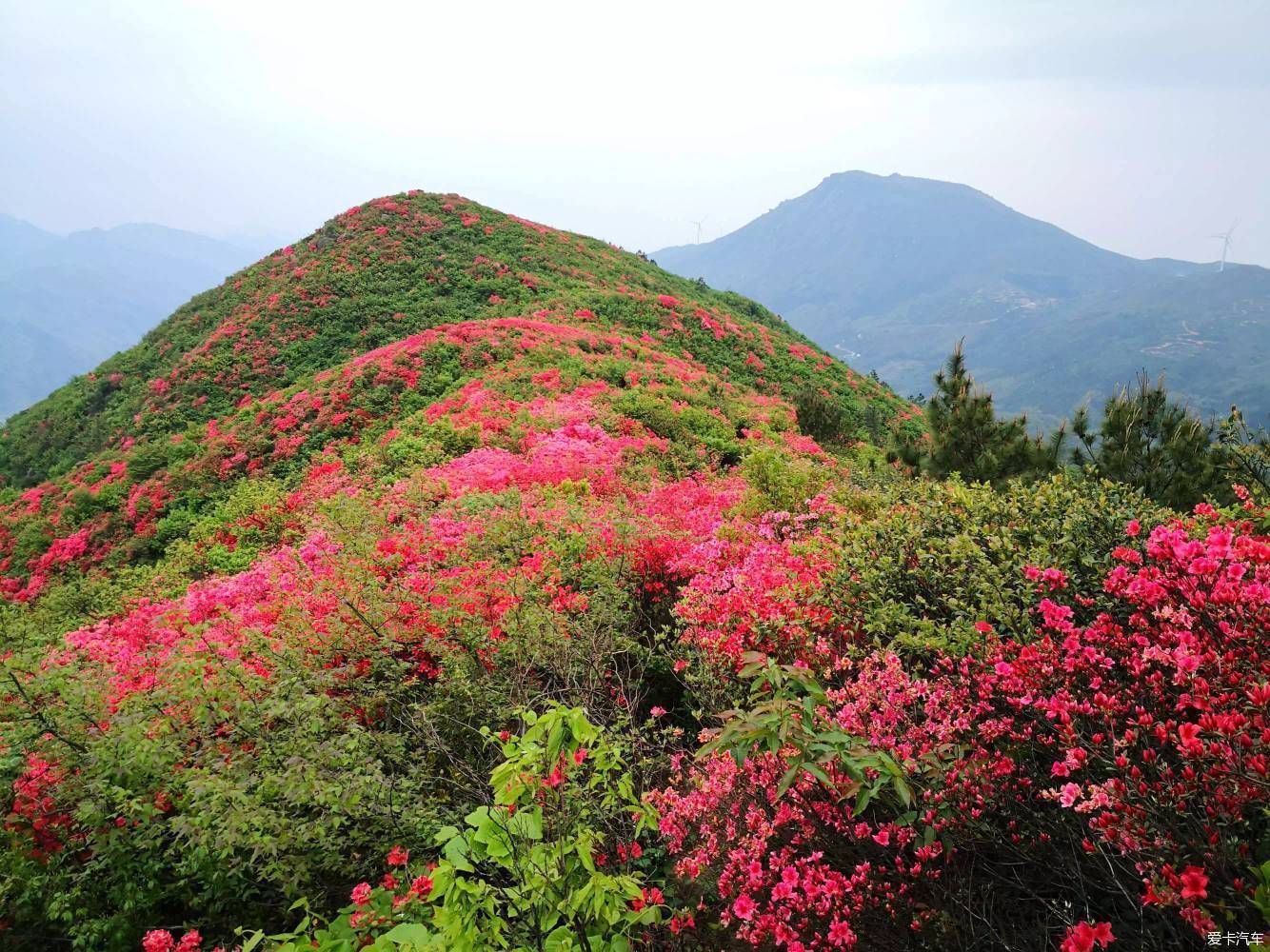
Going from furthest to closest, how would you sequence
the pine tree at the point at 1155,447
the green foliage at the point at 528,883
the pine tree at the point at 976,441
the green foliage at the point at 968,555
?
the pine tree at the point at 976,441, the pine tree at the point at 1155,447, the green foliage at the point at 968,555, the green foliage at the point at 528,883

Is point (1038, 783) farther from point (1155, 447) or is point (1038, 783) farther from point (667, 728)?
point (1155, 447)

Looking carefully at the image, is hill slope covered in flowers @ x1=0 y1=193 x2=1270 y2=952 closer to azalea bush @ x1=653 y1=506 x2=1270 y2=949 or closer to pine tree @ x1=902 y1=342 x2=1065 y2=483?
azalea bush @ x1=653 y1=506 x2=1270 y2=949

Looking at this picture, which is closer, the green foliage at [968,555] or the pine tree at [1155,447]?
the green foliage at [968,555]

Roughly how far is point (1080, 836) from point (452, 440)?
41.7 feet

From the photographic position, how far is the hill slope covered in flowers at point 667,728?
8.28 feet

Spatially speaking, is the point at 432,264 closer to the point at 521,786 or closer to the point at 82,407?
the point at 82,407

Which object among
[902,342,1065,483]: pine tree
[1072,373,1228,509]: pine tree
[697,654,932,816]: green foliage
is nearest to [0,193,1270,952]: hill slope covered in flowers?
[697,654,932,816]: green foliage

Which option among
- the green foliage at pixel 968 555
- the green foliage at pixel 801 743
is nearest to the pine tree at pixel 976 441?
the green foliage at pixel 968 555

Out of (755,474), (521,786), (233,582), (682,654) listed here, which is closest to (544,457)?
(755,474)

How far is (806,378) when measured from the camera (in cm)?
2883

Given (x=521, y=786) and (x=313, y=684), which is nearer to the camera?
(x=521, y=786)

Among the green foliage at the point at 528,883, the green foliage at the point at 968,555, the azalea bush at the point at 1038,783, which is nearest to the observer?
the azalea bush at the point at 1038,783

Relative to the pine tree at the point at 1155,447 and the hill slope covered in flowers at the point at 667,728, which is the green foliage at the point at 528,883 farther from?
the pine tree at the point at 1155,447

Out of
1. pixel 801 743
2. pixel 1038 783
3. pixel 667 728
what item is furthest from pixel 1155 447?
pixel 801 743
